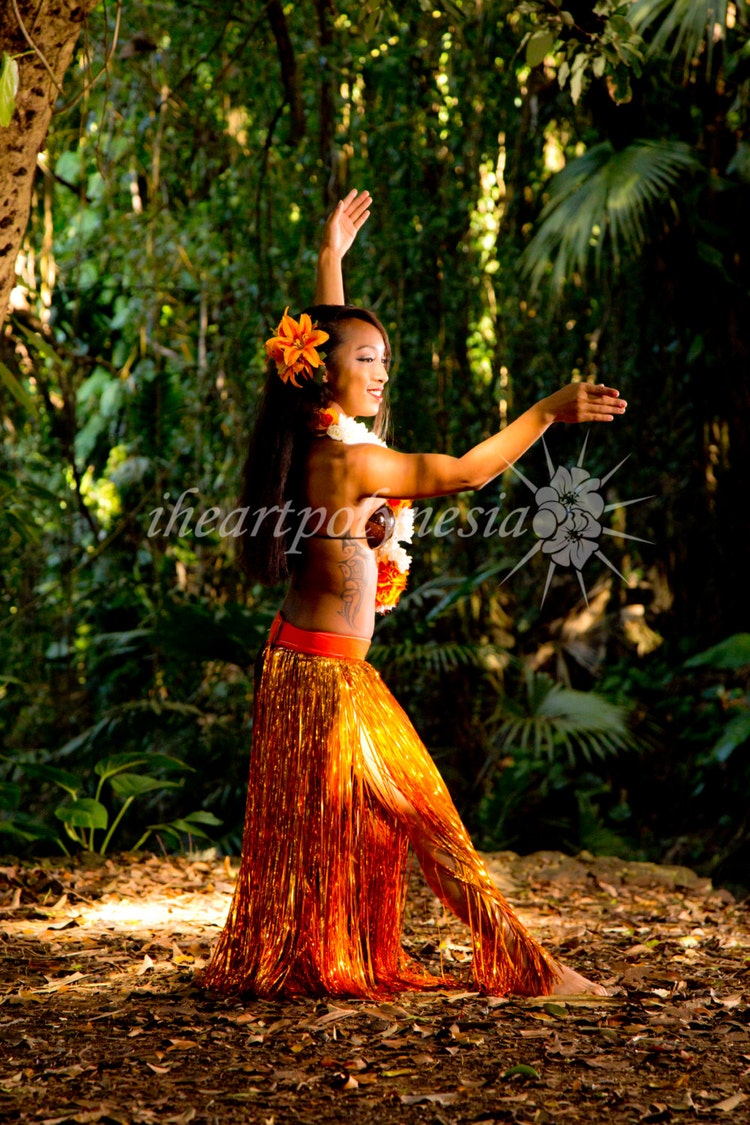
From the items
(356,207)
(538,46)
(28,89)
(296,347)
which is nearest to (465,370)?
(356,207)

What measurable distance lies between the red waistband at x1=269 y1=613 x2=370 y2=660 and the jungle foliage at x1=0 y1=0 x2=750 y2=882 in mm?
2159

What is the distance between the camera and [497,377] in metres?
5.63

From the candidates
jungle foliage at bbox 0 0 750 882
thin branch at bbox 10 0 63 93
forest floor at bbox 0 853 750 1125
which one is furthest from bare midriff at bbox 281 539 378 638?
jungle foliage at bbox 0 0 750 882

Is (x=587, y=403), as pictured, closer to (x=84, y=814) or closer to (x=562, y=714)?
(x=84, y=814)

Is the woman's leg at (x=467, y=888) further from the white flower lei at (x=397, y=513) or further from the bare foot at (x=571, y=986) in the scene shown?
the white flower lei at (x=397, y=513)

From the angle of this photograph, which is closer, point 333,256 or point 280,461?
point 280,461

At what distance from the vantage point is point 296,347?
2379 millimetres

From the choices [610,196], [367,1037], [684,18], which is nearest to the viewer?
[367,1037]

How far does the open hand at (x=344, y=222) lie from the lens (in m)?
2.74

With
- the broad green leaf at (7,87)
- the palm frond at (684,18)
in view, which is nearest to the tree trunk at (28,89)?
the broad green leaf at (7,87)

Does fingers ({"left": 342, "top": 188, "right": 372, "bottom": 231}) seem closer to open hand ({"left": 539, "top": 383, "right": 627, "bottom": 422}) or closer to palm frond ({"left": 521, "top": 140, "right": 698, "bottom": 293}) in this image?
open hand ({"left": 539, "top": 383, "right": 627, "bottom": 422})

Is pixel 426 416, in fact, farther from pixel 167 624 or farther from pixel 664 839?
pixel 664 839

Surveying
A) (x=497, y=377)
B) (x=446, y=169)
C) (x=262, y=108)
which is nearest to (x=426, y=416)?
(x=497, y=377)

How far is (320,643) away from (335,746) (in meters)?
0.21
